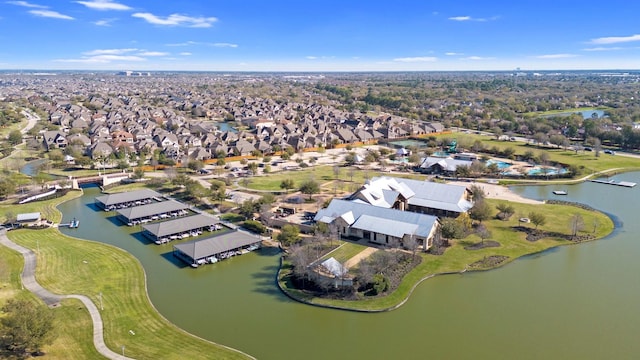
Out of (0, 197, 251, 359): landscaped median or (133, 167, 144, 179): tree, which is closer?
(0, 197, 251, 359): landscaped median

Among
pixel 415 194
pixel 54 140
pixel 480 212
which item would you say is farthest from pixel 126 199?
pixel 54 140

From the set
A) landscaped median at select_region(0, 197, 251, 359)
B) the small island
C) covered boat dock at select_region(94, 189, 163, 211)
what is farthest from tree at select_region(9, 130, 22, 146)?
the small island

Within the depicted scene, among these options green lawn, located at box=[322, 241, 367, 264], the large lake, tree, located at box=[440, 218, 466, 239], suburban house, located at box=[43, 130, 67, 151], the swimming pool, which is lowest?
the large lake

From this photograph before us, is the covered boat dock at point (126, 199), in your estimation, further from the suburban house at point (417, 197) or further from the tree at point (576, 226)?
the tree at point (576, 226)

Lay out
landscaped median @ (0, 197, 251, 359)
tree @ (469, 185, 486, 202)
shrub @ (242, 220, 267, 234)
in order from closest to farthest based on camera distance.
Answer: landscaped median @ (0, 197, 251, 359), shrub @ (242, 220, 267, 234), tree @ (469, 185, 486, 202)

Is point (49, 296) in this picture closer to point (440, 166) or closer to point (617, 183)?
point (440, 166)

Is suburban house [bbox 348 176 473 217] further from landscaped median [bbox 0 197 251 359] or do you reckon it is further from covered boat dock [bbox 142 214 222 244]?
landscaped median [bbox 0 197 251 359]
